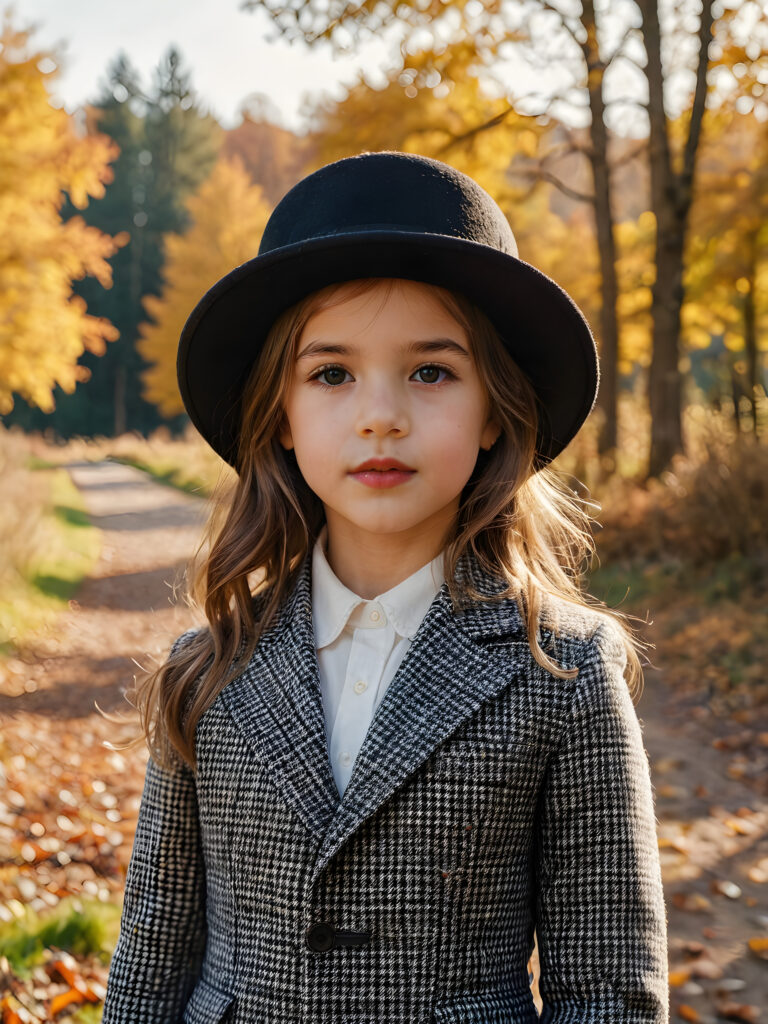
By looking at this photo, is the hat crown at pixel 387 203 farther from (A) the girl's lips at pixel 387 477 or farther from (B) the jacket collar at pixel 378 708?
(B) the jacket collar at pixel 378 708

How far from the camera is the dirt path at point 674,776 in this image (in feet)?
10.6

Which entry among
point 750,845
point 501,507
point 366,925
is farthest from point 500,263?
point 750,845

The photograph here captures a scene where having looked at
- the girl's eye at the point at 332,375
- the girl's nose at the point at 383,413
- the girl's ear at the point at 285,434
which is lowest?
the girl's ear at the point at 285,434

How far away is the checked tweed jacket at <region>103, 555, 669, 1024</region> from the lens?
1401mm

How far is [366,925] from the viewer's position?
1411mm

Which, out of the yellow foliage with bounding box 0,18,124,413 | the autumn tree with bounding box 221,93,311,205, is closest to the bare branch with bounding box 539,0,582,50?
the yellow foliage with bounding box 0,18,124,413

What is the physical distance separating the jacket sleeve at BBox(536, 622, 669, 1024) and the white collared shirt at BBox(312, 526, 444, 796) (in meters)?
0.34

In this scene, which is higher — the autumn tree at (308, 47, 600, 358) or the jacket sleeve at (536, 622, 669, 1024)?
the autumn tree at (308, 47, 600, 358)

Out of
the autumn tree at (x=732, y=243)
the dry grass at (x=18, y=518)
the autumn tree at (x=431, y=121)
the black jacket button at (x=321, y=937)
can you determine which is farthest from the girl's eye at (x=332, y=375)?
the autumn tree at (x=732, y=243)

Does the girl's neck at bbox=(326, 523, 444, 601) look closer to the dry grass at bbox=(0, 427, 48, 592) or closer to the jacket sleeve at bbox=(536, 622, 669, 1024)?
the jacket sleeve at bbox=(536, 622, 669, 1024)

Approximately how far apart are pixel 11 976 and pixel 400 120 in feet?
29.6

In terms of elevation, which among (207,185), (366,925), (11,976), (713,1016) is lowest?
(713,1016)

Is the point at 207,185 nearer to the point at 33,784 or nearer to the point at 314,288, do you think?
the point at 33,784

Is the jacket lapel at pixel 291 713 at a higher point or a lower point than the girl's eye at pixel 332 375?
lower
